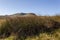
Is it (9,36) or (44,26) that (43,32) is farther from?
(9,36)

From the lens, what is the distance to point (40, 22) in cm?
911

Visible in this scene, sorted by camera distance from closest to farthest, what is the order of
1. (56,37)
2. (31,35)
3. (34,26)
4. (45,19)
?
(56,37) < (31,35) < (34,26) < (45,19)

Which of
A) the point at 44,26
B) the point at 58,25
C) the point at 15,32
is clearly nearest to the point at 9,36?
the point at 15,32

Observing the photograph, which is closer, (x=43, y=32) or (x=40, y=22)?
(x=43, y=32)

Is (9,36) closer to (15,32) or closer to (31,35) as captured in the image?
(15,32)

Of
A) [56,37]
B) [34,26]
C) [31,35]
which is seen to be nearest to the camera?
[56,37]

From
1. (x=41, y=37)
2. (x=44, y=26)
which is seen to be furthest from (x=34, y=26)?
(x=41, y=37)

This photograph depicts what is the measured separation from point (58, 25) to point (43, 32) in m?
1.09

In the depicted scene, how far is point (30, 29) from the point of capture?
8.57 meters

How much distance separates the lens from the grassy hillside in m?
7.90

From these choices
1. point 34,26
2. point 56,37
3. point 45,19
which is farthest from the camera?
point 45,19

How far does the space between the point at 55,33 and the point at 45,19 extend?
5.12 feet

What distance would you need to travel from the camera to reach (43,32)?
8234 millimetres

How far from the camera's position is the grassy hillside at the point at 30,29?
790cm
